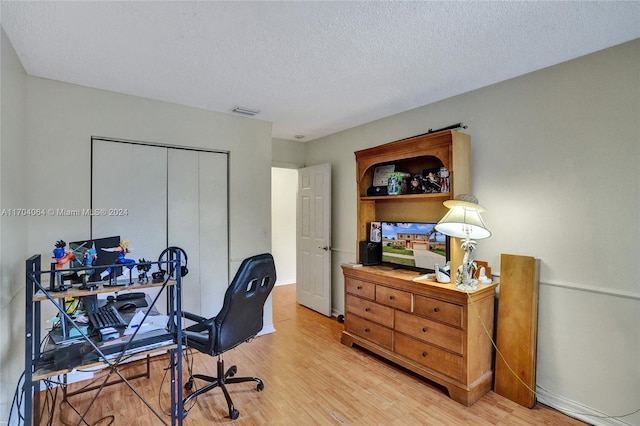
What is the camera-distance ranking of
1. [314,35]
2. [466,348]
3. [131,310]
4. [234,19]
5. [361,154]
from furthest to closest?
[361,154] → [466,348] → [131,310] → [314,35] → [234,19]

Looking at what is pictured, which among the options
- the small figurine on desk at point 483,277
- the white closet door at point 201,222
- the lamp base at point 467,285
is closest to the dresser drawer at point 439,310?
the lamp base at point 467,285

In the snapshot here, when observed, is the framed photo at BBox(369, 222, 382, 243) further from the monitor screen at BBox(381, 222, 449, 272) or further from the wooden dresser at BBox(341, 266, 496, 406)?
the wooden dresser at BBox(341, 266, 496, 406)

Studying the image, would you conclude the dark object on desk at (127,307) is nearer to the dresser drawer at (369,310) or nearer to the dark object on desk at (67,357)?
the dark object on desk at (67,357)

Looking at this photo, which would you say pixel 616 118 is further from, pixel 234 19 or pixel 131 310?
pixel 131 310

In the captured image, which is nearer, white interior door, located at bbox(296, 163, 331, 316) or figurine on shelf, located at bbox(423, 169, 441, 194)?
figurine on shelf, located at bbox(423, 169, 441, 194)

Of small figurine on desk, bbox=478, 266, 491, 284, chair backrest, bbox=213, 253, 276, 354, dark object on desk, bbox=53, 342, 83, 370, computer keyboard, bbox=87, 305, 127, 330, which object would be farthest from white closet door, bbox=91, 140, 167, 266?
small figurine on desk, bbox=478, 266, 491, 284

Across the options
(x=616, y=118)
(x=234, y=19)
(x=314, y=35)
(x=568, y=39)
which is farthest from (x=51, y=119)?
(x=616, y=118)

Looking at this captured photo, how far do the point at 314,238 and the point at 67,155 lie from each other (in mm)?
2889

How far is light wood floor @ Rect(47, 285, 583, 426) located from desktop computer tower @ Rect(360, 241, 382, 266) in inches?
36.1

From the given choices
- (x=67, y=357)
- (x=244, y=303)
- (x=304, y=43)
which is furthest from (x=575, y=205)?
(x=67, y=357)

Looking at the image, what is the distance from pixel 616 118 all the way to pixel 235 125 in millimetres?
3307

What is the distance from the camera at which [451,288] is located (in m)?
2.43

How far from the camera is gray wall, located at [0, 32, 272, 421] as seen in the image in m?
1.97

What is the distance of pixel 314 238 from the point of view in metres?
4.49
